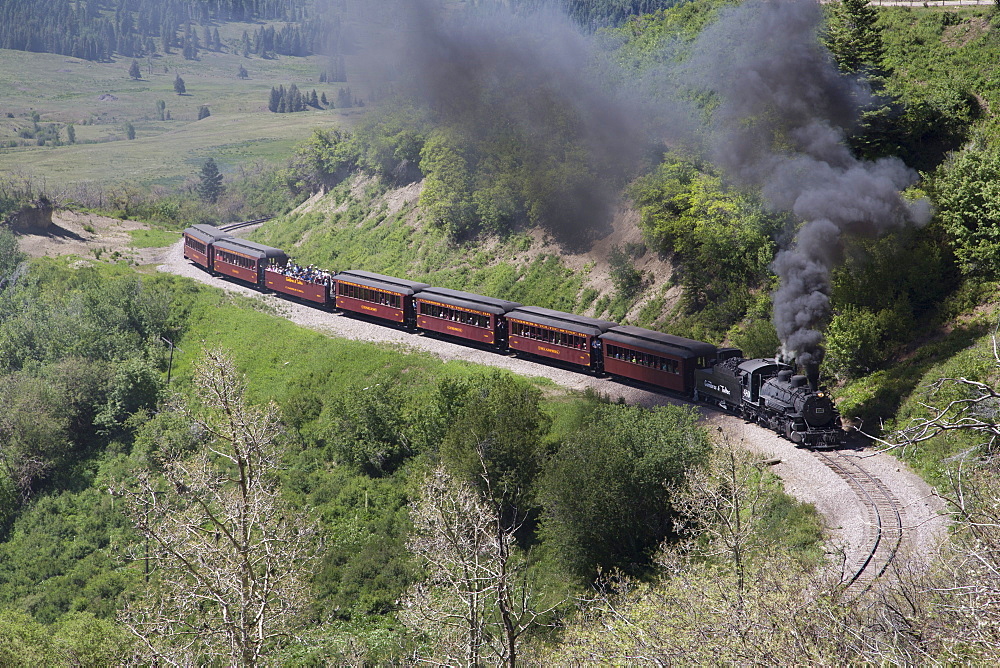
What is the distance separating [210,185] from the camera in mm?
113000

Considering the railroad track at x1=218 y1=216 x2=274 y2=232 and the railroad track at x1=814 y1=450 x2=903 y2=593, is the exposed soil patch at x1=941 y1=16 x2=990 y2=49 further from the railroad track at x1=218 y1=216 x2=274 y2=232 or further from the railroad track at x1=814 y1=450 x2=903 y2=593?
the railroad track at x1=218 y1=216 x2=274 y2=232

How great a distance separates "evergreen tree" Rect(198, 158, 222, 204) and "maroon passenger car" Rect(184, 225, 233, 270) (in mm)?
36914

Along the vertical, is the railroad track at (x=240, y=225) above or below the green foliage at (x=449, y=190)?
below

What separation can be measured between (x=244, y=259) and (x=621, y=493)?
→ 1704 inches

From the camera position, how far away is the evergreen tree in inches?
4382

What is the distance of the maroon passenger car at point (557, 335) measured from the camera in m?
39.8

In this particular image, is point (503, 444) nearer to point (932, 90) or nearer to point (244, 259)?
point (932, 90)

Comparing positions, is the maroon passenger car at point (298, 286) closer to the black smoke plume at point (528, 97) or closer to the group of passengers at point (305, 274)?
the group of passengers at point (305, 274)

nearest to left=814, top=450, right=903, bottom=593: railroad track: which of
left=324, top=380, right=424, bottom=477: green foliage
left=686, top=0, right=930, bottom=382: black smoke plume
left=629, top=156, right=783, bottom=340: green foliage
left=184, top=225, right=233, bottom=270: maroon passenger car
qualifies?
left=686, top=0, right=930, bottom=382: black smoke plume

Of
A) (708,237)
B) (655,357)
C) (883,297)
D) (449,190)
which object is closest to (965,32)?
(708,237)

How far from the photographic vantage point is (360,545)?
34531 mm

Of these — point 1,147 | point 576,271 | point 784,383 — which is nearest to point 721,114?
point 576,271

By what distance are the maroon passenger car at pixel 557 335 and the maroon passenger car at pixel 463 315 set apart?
832mm

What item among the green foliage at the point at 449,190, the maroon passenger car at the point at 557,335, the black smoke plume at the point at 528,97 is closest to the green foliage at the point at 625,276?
the black smoke plume at the point at 528,97
